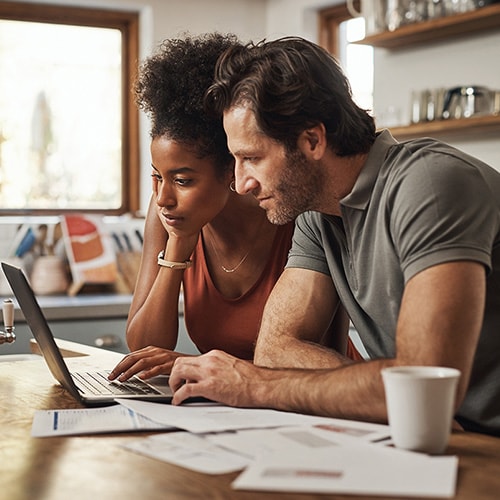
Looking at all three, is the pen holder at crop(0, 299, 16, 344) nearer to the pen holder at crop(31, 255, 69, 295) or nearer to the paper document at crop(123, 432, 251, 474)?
the paper document at crop(123, 432, 251, 474)

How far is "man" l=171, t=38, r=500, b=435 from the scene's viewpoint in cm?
135

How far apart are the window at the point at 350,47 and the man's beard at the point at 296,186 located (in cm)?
296

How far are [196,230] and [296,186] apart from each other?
0.54 metres

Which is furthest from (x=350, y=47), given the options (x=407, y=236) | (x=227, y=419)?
(x=227, y=419)

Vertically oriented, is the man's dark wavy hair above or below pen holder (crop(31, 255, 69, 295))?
above

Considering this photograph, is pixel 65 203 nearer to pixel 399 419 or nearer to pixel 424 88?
pixel 424 88

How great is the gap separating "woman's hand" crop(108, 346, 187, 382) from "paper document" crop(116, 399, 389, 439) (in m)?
0.27

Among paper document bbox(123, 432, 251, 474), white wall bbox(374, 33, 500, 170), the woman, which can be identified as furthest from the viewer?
white wall bbox(374, 33, 500, 170)

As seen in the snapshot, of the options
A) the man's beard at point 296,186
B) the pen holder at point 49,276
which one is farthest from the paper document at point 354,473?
the pen holder at point 49,276

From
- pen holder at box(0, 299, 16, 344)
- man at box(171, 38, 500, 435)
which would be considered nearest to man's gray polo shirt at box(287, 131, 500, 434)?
man at box(171, 38, 500, 435)

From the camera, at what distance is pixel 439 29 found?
3596 mm

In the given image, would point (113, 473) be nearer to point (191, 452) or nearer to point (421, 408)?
point (191, 452)

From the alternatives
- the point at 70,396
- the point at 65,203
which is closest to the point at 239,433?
the point at 70,396

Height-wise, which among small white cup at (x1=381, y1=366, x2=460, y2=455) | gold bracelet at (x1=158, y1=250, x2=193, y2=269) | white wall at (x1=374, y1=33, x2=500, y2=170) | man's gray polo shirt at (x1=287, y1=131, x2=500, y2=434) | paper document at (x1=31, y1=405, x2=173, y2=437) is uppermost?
white wall at (x1=374, y1=33, x2=500, y2=170)
